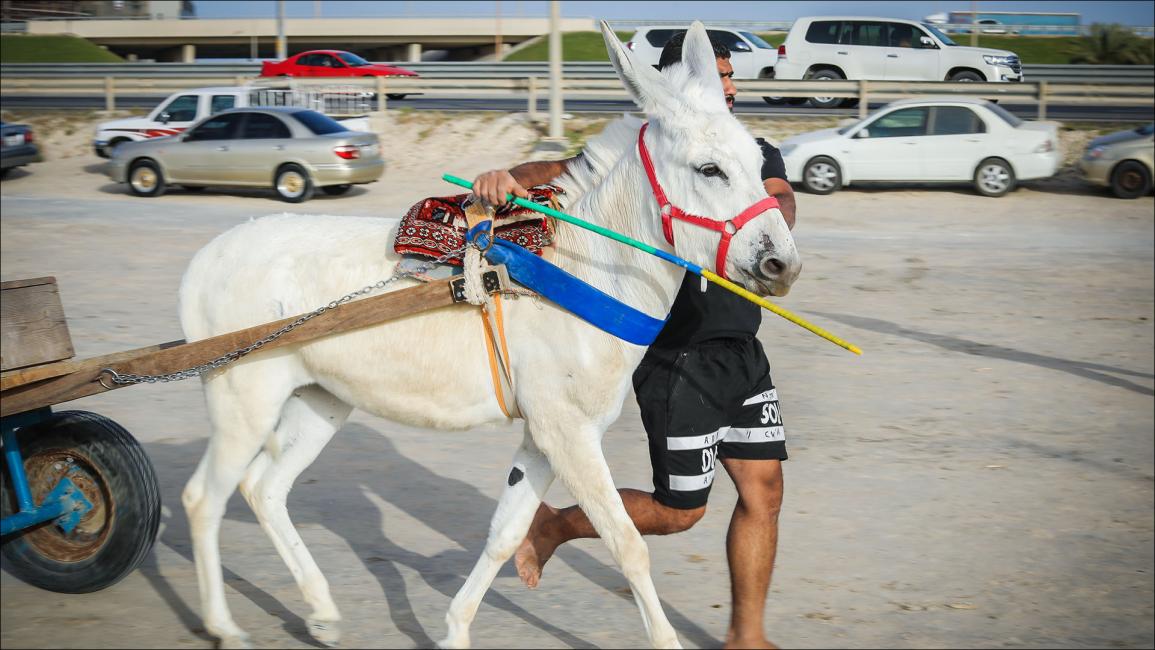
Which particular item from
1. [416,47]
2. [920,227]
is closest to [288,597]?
[920,227]

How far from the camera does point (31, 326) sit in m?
4.60

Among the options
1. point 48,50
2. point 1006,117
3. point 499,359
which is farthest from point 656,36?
point 48,50

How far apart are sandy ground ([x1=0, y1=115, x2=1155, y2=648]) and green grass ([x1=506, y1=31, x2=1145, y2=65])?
A: 32657 mm

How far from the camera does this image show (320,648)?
14.4ft

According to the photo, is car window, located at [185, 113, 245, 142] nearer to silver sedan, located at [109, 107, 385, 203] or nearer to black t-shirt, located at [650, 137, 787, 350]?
silver sedan, located at [109, 107, 385, 203]

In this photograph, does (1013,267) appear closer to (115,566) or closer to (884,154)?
(884,154)

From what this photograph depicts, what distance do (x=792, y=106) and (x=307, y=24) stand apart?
4776 cm

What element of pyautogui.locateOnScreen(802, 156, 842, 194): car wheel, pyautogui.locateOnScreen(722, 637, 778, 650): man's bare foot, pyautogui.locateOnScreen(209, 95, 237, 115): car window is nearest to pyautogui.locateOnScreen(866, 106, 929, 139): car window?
pyautogui.locateOnScreen(802, 156, 842, 194): car wheel

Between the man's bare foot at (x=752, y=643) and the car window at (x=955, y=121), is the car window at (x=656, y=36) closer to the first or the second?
the car window at (x=955, y=121)

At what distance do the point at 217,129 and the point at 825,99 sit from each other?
1358 centimetres

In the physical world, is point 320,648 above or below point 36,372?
below

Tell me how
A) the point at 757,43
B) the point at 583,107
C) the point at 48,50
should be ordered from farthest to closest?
the point at 48,50 → the point at 757,43 → the point at 583,107

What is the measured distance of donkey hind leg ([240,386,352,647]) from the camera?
174 inches

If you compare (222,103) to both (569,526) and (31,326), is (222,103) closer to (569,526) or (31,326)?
(31,326)
